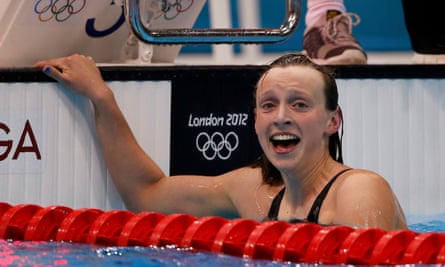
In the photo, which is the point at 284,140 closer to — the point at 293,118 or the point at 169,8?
the point at 293,118

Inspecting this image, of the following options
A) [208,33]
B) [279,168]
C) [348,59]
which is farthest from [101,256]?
[348,59]

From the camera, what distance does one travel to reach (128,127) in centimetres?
340

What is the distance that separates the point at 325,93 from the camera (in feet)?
9.28

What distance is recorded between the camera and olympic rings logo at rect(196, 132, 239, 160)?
11.6ft

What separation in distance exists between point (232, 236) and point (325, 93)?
19.2 inches

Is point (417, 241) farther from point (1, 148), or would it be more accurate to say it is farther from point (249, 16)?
point (249, 16)

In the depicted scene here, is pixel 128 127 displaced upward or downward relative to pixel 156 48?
downward

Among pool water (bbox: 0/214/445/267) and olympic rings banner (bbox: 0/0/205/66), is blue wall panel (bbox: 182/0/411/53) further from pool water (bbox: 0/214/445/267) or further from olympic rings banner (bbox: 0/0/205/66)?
pool water (bbox: 0/214/445/267)

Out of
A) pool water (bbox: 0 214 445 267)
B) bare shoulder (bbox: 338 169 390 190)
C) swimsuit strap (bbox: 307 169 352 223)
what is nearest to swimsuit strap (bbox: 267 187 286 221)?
swimsuit strap (bbox: 307 169 352 223)

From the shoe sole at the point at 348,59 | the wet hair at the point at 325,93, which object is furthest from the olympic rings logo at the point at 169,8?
the wet hair at the point at 325,93

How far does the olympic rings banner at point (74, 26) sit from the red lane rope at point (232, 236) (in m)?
0.69

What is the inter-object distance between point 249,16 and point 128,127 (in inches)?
95.6

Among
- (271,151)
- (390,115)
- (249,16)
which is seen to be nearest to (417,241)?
(271,151)

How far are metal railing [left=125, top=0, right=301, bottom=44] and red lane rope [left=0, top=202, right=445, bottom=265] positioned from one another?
545 mm
